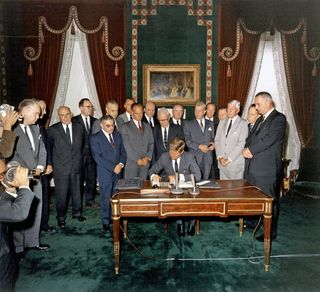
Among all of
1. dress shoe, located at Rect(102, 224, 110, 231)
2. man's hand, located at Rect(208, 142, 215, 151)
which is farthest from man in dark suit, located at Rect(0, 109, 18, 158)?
man's hand, located at Rect(208, 142, 215, 151)

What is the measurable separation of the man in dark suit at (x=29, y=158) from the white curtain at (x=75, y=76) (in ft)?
12.3

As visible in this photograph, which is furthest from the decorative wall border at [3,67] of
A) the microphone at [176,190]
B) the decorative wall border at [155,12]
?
the microphone at [176,190]

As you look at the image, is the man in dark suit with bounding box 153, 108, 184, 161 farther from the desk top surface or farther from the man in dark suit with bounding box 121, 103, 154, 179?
the desk top surface

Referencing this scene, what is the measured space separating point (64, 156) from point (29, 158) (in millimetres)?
887

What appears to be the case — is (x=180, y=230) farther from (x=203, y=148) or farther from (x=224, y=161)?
(x=203, y=148)

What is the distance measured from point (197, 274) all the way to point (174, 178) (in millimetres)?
1139

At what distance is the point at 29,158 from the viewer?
4199mm

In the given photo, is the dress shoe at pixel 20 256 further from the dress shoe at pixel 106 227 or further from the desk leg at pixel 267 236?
the desk leg at pixel 267 236

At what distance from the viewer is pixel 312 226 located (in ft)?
17.3

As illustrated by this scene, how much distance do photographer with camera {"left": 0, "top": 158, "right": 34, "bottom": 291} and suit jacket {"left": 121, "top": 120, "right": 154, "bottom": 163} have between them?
3.00 m

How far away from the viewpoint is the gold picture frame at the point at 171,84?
7.87 meters

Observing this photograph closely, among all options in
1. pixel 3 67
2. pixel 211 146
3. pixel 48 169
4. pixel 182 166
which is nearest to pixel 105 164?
pixel 48 169

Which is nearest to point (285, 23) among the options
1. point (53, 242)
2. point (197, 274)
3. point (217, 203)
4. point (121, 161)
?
point (121, 161)

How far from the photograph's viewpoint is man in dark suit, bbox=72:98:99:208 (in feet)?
19.7
